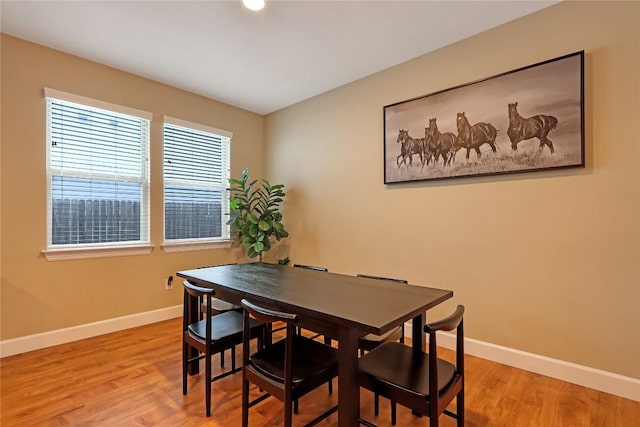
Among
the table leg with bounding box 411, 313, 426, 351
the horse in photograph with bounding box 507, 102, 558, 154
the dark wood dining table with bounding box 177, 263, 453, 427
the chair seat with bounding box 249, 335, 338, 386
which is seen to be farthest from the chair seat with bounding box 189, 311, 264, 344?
the horse in photograph with bounding box 507, 102, 558, 154

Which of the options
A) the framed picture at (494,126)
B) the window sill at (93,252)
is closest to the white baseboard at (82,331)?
the window sill at (93,252)

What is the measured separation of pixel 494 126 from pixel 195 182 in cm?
340

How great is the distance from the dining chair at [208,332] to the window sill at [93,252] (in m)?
1.49

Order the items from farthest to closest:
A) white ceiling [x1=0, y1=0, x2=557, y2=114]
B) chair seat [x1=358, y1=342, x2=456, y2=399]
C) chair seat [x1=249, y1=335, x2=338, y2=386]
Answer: white ceiling [x1=0, y1=0, x2=557, y2=114]
chair seat [x1=249, y1=335, x2=338, y2=386]
chair seat [x1=358, y1=342, x2=456, y2=399]

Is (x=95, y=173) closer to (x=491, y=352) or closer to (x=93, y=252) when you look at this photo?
(x=93, y=252)

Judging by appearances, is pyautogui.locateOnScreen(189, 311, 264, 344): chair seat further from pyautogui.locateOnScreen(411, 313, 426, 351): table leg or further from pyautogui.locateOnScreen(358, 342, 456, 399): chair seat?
pyautogui.locateOnScreen(411, 313, 426, 351): table leg

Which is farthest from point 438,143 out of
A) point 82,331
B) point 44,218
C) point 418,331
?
point 82,331

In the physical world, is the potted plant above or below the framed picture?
below

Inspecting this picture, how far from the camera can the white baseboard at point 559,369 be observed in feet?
6.83

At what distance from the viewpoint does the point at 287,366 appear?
144 cm

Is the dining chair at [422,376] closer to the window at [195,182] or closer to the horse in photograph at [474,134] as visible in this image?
the horse in photograph at [474,134]

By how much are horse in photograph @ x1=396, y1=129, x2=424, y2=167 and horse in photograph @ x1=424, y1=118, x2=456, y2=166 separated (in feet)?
0.29

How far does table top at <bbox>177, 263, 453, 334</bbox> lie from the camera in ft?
4.69

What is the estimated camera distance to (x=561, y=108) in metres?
2.25
